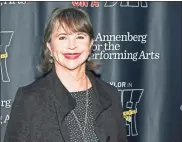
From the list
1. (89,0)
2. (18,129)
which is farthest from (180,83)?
(18,129)

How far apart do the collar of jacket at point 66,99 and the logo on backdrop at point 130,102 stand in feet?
1.60

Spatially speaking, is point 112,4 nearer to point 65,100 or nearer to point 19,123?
point 65,100

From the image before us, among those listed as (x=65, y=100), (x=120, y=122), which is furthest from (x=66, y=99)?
(x=120, y=122)

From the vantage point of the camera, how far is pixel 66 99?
141 centimetres

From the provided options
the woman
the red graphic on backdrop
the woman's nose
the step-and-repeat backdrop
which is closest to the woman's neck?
the woman

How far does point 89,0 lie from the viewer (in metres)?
1.95

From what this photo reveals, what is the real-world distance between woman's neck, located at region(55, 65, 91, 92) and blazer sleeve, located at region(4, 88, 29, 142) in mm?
181

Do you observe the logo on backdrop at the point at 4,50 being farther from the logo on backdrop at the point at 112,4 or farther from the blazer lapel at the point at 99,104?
the blazer lapel at the point at 99,104

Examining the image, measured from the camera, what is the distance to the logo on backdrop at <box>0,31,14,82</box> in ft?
6.21

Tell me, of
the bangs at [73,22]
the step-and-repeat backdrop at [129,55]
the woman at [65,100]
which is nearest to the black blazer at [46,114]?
the woman at [65,100]

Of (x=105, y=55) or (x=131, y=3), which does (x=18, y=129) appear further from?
(x=131, y=3)

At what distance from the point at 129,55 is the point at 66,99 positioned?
27.3 inches

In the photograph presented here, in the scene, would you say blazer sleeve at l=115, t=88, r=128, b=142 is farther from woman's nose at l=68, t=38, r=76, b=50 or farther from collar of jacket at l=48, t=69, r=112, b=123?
woman's nose at l=68, t=38, r=76, b=50

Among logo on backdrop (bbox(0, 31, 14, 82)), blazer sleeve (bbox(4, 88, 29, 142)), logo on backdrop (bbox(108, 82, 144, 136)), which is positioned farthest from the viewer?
logo on backdrop (bbox(108, 82, 144, 136))
